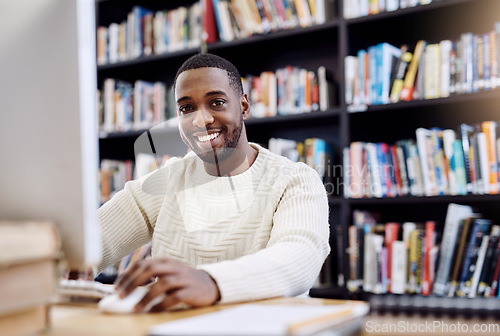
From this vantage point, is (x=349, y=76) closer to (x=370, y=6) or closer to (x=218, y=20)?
(x=370, y=6)

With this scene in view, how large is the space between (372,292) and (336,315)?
5.68 ft

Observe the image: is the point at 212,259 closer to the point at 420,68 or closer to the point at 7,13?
the point at 7,13

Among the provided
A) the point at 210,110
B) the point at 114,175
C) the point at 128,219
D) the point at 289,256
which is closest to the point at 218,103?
the point at 210,110

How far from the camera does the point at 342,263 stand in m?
2.40

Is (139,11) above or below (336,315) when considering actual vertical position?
above

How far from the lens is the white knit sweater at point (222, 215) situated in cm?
116

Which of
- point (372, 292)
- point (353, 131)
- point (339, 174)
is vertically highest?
point (353, 131)

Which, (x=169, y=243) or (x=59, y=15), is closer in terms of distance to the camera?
(x=59, y=15)

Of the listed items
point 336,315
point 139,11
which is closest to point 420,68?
point 139,11

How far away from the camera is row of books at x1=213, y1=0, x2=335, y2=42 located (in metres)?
2.53

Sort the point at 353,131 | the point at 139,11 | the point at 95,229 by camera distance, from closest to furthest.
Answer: the point at 95,229 < the point at 353,131 < the point at 139,11

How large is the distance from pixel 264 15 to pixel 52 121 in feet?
6.86

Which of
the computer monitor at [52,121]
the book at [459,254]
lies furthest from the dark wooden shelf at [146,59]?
the computer monitor at [52,121]

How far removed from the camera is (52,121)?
0.68 meters
